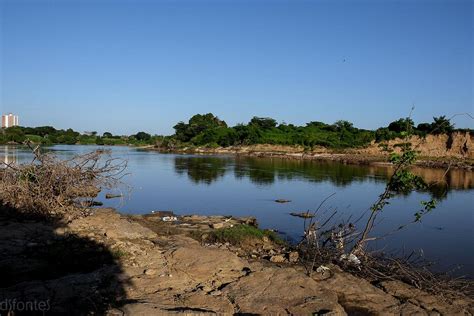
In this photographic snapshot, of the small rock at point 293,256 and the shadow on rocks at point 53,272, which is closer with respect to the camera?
the shadow on rocks at point 53,272

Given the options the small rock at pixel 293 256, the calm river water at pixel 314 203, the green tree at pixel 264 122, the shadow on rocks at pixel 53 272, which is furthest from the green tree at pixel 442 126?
the green tree at pixel 264 122

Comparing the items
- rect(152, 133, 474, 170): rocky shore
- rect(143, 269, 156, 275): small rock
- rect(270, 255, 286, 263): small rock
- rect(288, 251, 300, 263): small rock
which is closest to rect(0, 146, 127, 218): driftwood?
rect(143, 269, 156, 275): small rock

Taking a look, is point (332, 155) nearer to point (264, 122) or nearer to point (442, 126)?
point (264, 122)

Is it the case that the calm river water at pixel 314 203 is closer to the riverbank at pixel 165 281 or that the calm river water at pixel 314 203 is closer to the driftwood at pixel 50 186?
the driftwood at pixel 50 186

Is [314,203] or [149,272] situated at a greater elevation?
[149,272]

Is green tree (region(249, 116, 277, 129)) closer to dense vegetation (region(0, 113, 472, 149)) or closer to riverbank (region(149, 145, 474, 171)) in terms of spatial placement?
dense vegetation (region(0, 113, 472, 149))

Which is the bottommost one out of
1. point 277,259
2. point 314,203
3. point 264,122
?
point 314,203

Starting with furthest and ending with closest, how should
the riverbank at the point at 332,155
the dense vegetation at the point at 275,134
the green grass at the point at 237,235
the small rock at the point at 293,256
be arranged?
the dense vegetation at the point at 275,134 → the riverbank at the point at 332,155 → the green grass at the point at 237,235 → the small rock at the point at 293,256

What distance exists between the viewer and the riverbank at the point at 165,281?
5.42 metres

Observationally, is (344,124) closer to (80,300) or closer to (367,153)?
(367,153)

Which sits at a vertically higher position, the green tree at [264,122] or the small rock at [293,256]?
the green tree at [264,122]

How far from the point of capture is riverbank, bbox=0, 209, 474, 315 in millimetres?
5418

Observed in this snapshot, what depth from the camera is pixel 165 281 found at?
624cm

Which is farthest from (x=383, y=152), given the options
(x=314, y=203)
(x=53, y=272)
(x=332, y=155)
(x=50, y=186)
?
(x=53, y=272)
